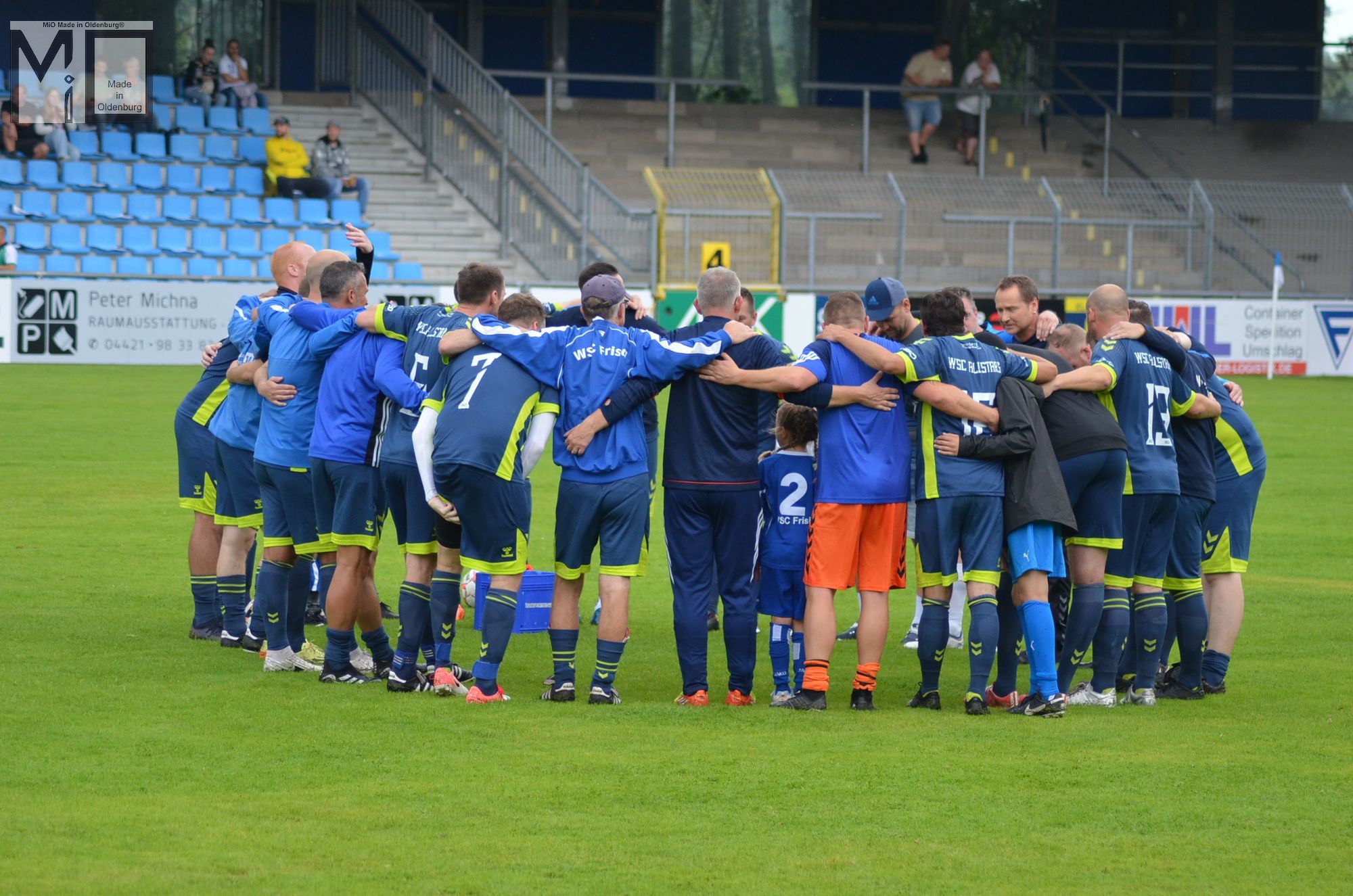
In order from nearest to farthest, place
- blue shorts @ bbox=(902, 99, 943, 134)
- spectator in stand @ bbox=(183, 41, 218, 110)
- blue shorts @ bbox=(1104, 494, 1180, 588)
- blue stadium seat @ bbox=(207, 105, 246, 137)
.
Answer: blue shorts @ bbox=(1104, 494, 1180, 588), blue stadium seat @ bbox=(207, 105, 246, 137), spectator in stand @ bbox=(183, 41, 218, 110), blue shorts @ bbox=(902, 99, 943, 134)

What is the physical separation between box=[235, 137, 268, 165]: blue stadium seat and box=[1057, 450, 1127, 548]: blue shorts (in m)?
23.6

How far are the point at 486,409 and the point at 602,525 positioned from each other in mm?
787

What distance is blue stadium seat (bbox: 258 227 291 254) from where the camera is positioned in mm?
26906

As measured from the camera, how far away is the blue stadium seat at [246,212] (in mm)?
27328

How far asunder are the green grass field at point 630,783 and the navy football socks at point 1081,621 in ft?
1.14

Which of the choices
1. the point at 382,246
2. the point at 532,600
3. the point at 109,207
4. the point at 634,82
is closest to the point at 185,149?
the point at 109,207

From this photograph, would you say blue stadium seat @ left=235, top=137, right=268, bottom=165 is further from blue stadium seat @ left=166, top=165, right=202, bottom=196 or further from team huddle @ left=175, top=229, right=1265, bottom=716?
team huddle @ left=175, top=229, right=1265, bottom=716

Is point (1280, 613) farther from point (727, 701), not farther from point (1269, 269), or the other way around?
point (1269, 269)

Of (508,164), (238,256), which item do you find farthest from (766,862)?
(508,164)

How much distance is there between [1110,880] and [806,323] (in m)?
23.4

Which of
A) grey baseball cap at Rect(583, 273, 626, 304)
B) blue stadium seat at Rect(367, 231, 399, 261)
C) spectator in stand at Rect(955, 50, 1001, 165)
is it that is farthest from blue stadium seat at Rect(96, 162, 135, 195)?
grey baseball cap at Rect(583, 273, 626, 304)

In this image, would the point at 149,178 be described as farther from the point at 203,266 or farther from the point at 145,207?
the point at 203,266

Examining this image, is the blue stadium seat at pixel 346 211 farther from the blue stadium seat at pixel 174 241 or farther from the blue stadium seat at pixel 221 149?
the blue stadium seat at pixel 174 241

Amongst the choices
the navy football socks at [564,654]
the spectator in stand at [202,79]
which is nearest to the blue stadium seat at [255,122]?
the spectator in stand at [202,79]
